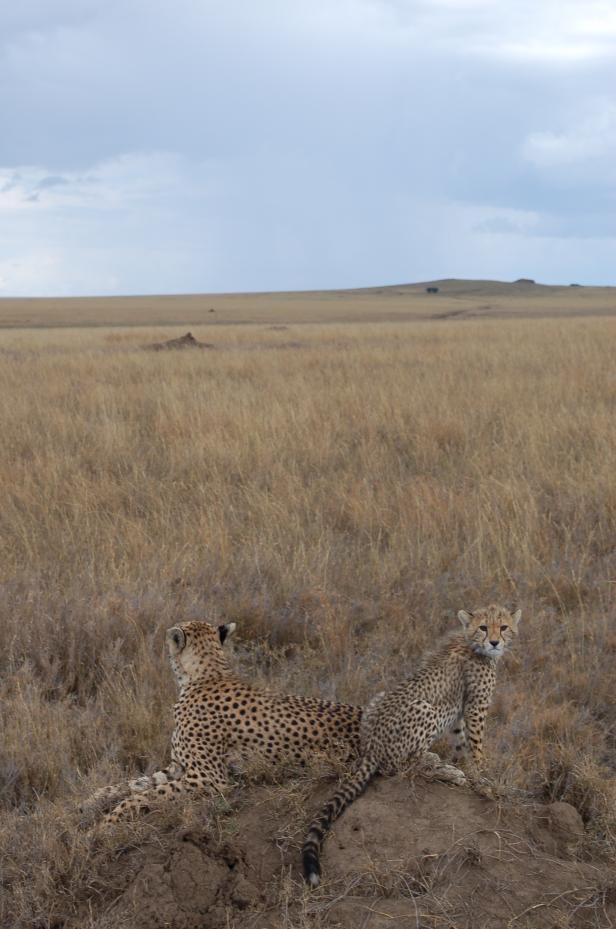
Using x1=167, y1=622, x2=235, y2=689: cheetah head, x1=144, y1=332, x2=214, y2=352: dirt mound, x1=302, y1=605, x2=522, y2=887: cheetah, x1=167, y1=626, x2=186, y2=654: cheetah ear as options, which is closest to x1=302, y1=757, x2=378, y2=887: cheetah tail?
x1=302, y1=605, x2=522, y2=887: cheetah

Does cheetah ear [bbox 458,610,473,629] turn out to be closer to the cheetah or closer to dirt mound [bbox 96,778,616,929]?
the cheetah

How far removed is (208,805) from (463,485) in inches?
161

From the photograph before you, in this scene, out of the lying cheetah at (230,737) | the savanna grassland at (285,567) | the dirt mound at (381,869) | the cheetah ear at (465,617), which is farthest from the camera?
the cheetah ear at (465,617)

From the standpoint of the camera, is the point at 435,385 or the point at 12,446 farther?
the point at 435,385

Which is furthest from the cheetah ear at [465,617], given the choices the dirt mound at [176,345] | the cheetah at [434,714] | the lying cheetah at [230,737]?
the dirt mound at [176,345]

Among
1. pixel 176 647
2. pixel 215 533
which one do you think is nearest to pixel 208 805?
pixel 176 647

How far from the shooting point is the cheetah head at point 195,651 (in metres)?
3.33

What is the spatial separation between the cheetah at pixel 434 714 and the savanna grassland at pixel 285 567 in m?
0.21

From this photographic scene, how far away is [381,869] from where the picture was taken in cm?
247

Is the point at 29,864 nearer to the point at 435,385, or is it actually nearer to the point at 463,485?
the point at 463,485

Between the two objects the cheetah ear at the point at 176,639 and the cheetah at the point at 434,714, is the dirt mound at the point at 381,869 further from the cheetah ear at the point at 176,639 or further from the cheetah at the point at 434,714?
the cheetah ear at the point at 176,639

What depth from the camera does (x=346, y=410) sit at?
31.2 feet

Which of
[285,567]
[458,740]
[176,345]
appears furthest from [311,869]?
[176,345]

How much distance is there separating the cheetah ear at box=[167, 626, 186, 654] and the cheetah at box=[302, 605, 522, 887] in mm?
751
